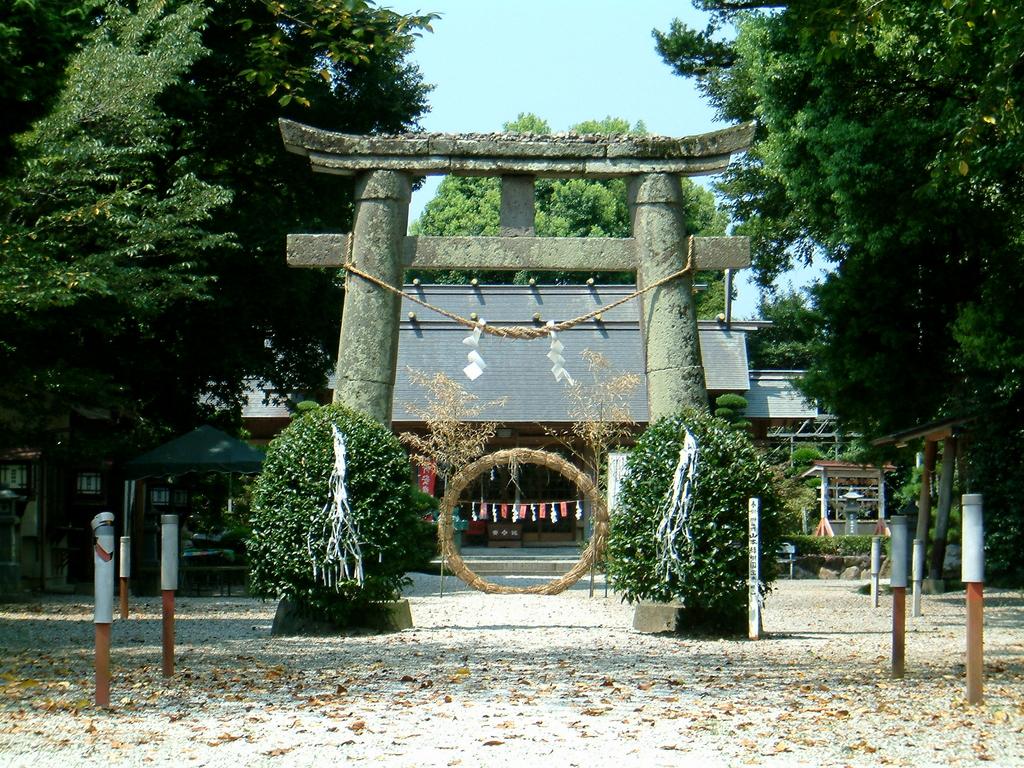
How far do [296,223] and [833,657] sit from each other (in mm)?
13244

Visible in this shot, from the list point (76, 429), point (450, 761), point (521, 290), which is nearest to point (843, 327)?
point (76, 429)

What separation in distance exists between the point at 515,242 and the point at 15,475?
1071 centimetres

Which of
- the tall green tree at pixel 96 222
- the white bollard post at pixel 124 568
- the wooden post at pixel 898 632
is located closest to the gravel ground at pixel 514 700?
the wooden post at pixel 898 632

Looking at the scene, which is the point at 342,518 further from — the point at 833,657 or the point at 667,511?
the point at 833,657

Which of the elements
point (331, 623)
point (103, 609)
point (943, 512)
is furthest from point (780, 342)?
point (103, 609)

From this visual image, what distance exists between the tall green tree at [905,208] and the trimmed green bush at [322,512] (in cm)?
546

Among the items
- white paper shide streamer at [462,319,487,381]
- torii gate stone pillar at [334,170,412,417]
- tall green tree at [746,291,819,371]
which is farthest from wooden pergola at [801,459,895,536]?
torii gate stone pillar at [334,170,412,417]

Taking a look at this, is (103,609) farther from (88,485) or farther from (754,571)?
(88,485)

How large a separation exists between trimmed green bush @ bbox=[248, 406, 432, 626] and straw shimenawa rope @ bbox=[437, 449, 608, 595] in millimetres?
6433

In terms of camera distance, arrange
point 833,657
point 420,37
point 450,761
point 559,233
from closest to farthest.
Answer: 1. point 450,761
2. point 833,657
3. point 420,37
4. point 559,233

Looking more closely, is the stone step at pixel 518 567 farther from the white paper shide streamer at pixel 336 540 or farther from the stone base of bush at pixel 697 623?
the white paper shide streamer at pixel 336 540

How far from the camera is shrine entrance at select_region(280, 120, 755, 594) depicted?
516 inches

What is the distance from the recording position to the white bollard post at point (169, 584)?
912 centimetres

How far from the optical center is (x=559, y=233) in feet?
150
